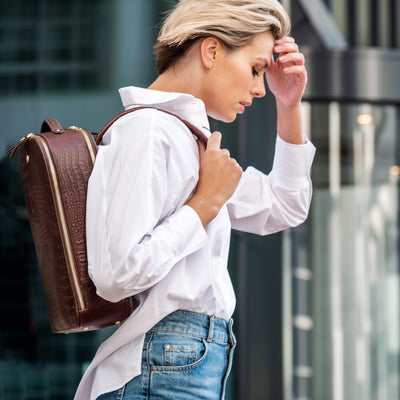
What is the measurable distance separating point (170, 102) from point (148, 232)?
35 centimetres

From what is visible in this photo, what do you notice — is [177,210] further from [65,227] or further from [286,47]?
[286,47]

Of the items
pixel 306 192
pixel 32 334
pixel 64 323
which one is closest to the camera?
pixel 64 323

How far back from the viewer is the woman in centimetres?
160

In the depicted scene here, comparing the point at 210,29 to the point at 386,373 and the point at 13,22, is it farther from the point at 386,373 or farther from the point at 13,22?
the point at 386,373

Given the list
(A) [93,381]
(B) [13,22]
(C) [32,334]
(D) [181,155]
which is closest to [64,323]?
(A) [93,381]

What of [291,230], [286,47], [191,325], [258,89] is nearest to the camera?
[191,325]

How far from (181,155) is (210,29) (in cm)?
32

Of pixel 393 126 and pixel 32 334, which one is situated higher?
pixel 393 126

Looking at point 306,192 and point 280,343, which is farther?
point 280,343

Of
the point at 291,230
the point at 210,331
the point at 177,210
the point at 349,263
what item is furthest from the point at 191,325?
the point at 349,263

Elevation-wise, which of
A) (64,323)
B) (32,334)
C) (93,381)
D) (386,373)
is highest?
(64,323)

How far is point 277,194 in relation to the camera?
2234mm

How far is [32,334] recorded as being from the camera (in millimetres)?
3330

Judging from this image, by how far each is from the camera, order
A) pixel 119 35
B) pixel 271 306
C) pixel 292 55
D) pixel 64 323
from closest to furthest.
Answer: pixel 64 323
pixel 292 55
pixel 119 35
pixel 271 306
